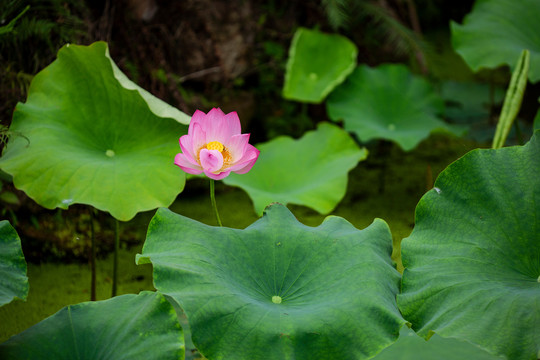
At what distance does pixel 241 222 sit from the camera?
6.53 ft

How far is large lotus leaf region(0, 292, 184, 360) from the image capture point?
3.34 ft

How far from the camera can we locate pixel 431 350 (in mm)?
1295

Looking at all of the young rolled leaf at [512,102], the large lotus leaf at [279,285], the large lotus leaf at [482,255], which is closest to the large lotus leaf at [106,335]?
the large lotus leaf at [279,285]

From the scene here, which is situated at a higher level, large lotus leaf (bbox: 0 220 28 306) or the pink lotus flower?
the pink lotus flower

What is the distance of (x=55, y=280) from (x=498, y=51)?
1.83 meters

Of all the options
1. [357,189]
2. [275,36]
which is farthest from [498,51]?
[275,36]

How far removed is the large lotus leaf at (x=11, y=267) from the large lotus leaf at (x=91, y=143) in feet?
0.83

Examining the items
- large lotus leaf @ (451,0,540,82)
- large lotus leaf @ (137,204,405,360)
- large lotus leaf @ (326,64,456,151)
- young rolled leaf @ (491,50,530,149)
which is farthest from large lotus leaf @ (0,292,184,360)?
large lotus leaf @ (451,0,540,82)

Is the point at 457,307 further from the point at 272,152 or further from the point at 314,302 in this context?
the point at 272,152

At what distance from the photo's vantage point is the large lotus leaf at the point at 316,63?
93.0 inches

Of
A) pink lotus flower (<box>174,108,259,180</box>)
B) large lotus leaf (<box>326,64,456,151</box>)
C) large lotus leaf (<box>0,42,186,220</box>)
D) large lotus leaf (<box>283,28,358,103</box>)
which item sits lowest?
large lotus leaf (<box>326,64,456,151</box>)

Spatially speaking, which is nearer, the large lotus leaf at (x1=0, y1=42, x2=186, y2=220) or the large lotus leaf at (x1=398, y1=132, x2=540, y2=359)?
the large lotus leaf at (x1=398, y1=132, x2=540, y2=359)

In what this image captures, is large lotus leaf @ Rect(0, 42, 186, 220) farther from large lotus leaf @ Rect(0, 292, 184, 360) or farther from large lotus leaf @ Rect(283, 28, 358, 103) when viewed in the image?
large lotus leaf @ Rect(283, 28, 358, 103)

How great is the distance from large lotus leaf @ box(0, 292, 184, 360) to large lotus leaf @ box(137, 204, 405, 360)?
5 centimetres
